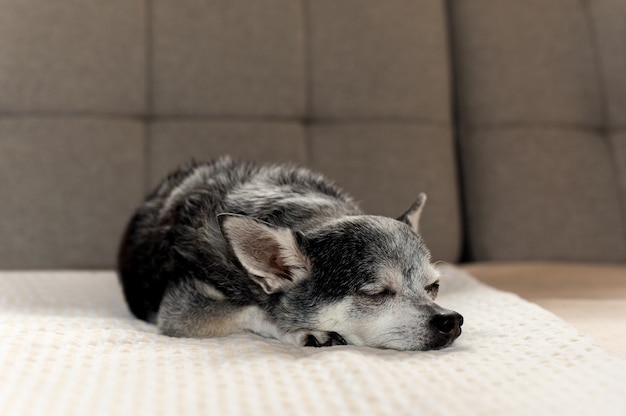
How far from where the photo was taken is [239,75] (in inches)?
124

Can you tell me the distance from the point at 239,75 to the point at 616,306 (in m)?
1.81

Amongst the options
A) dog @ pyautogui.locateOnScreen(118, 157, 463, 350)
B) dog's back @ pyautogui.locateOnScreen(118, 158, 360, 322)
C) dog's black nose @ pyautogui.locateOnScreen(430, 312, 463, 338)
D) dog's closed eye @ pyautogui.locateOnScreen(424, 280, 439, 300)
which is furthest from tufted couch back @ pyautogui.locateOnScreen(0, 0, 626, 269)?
dog's black nose @ pyautogui.locateOnScreen(430, 312, 463, 338)

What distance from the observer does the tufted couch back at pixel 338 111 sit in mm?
2988

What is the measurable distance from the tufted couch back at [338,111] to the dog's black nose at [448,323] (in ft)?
4.72

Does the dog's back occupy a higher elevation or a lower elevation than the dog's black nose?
higher

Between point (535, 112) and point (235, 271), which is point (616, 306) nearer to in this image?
point (235, 271)

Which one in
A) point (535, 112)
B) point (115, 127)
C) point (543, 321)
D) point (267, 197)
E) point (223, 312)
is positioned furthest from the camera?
point (535, 112)

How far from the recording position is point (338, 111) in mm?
3211

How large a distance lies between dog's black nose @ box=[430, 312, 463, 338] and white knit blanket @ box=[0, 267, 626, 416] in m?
0.04

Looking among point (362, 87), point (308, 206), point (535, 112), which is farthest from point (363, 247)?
point (535, 112)

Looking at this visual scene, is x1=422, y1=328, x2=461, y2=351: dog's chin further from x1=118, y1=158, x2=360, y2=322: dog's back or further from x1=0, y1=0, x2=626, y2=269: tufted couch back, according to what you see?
x1=0, y1=0, x2=626, y2=269: tufted couch back

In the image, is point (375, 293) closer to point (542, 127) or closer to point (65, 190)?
point (65, 190)

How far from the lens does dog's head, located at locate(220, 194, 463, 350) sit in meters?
1.72

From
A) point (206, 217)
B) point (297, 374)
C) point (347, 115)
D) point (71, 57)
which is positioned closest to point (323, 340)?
point (297, 374)
